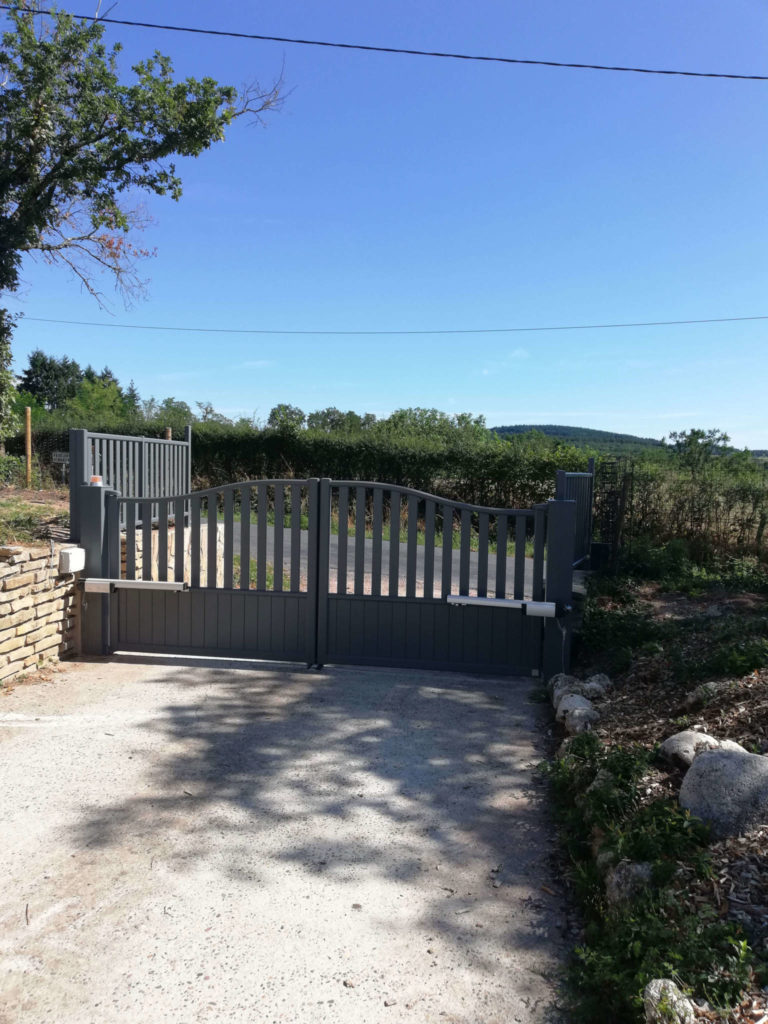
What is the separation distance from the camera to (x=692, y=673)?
4.25 m

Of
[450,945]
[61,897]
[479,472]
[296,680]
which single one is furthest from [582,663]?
[479,472]

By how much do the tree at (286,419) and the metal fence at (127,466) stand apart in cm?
843

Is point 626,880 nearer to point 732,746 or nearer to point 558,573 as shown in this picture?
point 732,746

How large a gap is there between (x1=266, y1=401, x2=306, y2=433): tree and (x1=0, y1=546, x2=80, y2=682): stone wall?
422 inches

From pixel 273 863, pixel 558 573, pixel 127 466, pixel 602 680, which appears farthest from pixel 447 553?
pixel 127 466

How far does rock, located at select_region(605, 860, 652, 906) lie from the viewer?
2334 millimetres

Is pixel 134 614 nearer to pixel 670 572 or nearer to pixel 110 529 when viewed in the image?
pixel 110 529

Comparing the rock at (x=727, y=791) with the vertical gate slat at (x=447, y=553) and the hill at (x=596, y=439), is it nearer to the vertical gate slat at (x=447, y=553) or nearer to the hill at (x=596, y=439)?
the vertical gate slat at (x=447, y=553)

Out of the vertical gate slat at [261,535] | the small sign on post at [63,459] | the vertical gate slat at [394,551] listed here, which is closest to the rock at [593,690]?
the vertical gate slat at [394,551]

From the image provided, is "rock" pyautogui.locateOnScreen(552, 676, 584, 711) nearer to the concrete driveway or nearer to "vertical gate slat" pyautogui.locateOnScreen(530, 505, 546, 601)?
the concrete driveway

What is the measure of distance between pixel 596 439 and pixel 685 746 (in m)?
12.6

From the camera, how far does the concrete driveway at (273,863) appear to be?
2.12m

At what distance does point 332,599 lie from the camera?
5406 mm

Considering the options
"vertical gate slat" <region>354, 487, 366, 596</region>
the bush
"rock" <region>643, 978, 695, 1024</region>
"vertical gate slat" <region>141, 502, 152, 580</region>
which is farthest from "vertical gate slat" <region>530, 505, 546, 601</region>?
the bush
